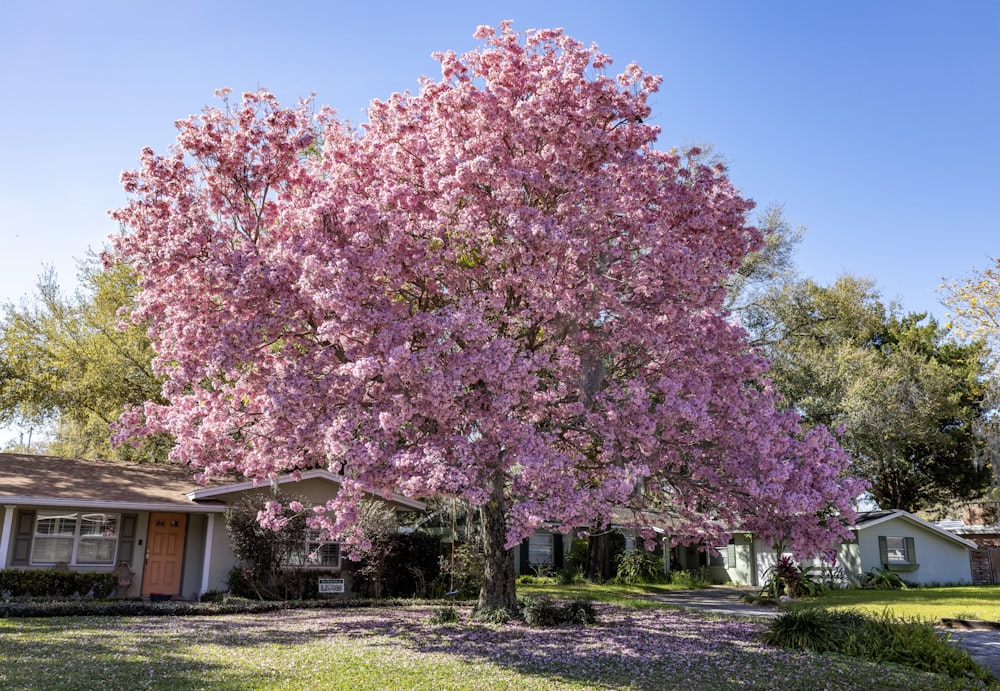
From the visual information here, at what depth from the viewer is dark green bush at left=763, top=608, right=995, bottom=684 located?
1138cm

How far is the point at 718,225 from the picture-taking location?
14.9 m

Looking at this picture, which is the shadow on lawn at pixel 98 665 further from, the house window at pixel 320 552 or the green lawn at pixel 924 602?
the green lawn at pixel 924 602

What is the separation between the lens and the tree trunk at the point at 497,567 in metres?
15.9

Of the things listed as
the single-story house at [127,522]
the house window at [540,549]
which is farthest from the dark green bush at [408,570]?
the house window at [540,549]

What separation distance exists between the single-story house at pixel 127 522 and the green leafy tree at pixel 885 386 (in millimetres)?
20074

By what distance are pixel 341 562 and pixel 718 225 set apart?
581 inches

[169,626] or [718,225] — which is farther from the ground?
[718,225]

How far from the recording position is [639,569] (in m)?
31.4

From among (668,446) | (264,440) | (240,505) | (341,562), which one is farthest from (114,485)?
(668,446)

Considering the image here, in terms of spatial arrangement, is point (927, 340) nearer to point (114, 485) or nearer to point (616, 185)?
point (616, 185)

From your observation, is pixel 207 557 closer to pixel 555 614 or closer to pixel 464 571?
pixel 464 571

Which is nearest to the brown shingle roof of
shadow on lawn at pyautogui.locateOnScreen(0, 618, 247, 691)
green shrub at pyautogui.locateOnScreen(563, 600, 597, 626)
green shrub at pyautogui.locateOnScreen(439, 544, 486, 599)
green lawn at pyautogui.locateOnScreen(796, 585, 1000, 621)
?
shadow on lawn at pyautogui.locateOnScreen(0, 618, 247, 691)

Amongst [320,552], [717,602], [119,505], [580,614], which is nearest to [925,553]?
[717,602]

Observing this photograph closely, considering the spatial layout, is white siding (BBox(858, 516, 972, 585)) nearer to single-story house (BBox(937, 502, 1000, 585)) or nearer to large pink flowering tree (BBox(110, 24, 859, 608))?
single-story house (BBox(937, 502, 1000, 585))
